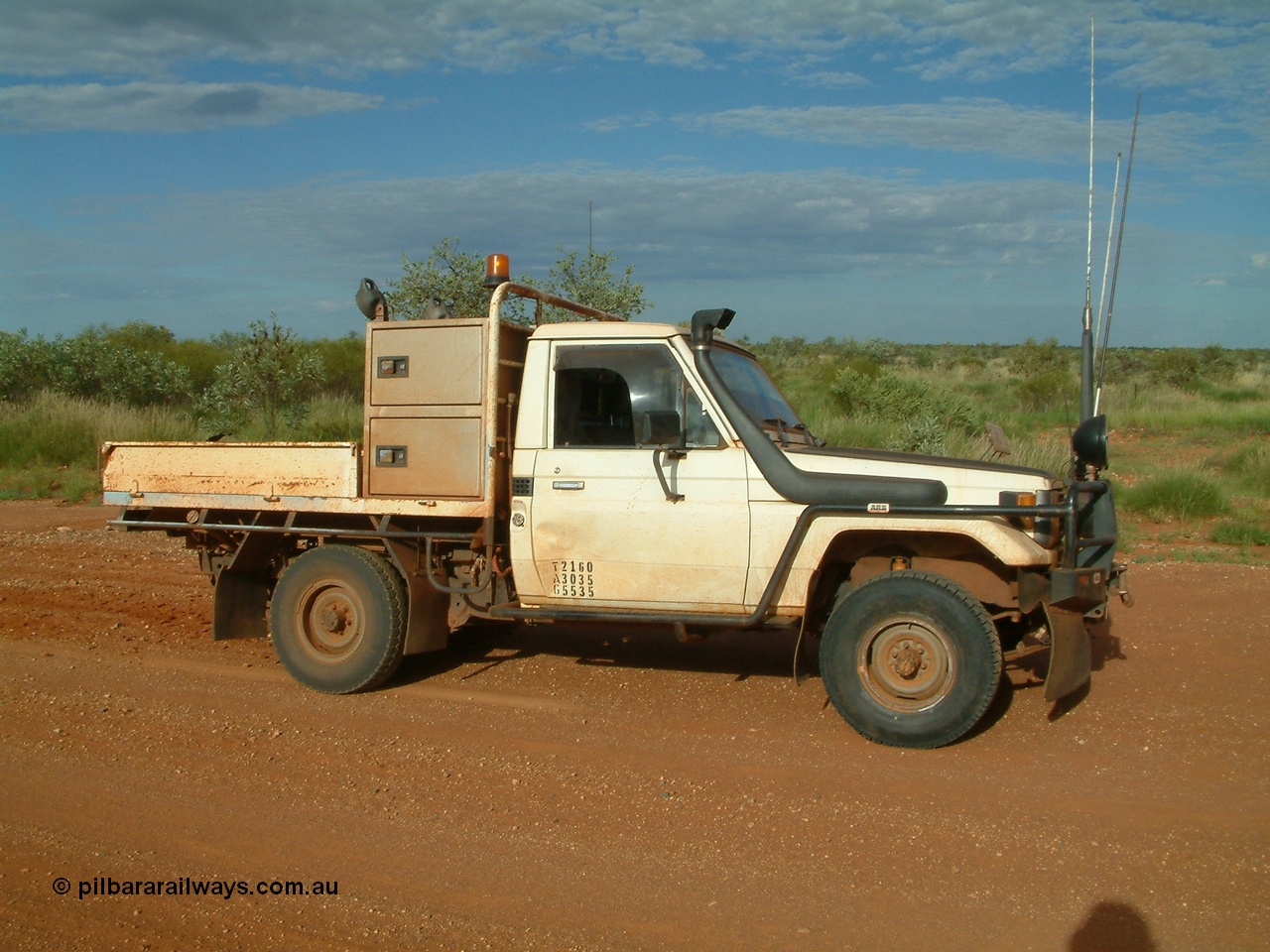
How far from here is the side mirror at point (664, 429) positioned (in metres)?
5.94

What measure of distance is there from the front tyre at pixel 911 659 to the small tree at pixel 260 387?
1274 cm

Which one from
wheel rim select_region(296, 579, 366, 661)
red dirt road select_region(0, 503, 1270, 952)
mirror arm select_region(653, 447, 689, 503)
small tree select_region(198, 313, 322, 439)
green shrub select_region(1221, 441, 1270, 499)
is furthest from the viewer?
small tree select_region(198, 313, 322, 439)

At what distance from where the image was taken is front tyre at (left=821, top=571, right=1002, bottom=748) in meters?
5.51

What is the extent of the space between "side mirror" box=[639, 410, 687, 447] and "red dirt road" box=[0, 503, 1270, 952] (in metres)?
1.60

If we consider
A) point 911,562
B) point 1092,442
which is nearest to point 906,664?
point 911,562

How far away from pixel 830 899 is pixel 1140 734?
8.74 ft

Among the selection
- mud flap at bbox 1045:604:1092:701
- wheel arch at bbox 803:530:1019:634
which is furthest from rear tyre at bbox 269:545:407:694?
mud flap at bbox 1045:604:1092:701

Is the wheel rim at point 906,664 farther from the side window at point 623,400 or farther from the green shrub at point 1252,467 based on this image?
the green shrub at point 1252,467

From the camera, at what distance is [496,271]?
6.64m

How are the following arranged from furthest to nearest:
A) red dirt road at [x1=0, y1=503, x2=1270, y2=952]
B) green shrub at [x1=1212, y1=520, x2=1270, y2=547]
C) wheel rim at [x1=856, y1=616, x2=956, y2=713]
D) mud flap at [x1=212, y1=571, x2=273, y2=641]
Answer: green shrub at [x1=1212, y1=520, x2=1270, y2=547] < mud flap at [x1=212, y1=571, x2=273, y2=641] < wheel rim at [x1=856, y1=616, x2=956, y2=713] < red dirt road at [x1=0, y1=503, x2=1270, y2=952]

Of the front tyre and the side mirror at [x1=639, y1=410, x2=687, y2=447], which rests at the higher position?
the side mirror at [x1=639, y1=410, x2=687, y2=447]

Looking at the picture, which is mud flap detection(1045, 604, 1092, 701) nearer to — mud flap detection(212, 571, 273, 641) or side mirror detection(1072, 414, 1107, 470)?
side mirror detection(1072, 414, 1107, 470)

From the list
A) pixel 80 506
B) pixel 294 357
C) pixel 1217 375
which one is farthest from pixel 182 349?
pixel 1217 375

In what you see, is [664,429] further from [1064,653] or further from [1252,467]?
[1252,467]
